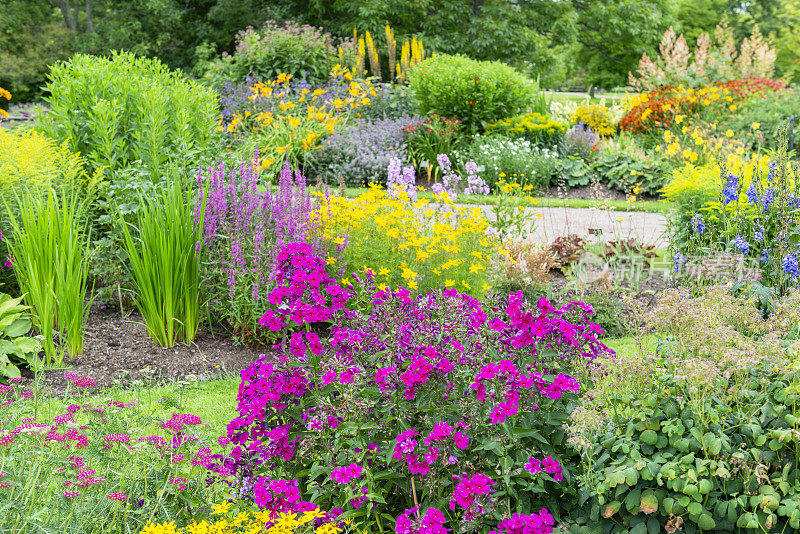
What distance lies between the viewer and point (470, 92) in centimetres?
1242

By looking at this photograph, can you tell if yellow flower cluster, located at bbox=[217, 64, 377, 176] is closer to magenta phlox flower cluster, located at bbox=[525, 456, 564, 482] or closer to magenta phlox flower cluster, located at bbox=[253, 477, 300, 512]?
magenta phlox flower cluster, located at bbox=[253, 477, 300, 512]

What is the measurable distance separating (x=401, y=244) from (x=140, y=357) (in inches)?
79.1

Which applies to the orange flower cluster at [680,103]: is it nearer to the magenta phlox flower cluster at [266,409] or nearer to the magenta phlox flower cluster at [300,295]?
the magenta phlox flower cluster at [300,295]

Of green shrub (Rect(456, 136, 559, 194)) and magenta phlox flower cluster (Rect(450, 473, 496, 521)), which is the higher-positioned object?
green shrub (Rect(456, 136, 559, 194))

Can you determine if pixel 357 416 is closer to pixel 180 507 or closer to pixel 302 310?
pixel 302 310

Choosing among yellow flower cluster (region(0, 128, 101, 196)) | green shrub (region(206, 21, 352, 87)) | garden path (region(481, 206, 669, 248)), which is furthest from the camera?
green shrub (region(206, 21, 352, 87))


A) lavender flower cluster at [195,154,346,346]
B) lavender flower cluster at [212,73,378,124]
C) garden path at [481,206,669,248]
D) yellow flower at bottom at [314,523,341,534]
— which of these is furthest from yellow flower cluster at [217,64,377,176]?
yellow flower at bottom at [314,523,341,534]

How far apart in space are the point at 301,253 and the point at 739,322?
6.95 feet

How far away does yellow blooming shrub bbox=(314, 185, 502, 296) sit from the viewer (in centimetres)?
461

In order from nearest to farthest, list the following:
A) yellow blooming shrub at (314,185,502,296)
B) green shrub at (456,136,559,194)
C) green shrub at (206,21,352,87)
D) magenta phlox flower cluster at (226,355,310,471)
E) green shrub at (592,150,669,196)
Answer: magenta phlox flower cluster at (226,355,310,471) < yellow blooming shrub at (314,185,502,296) < green shrub at (456,136,559,194) < green shrub at (592,150,669,196) < green shrub at (206,21,352,87)

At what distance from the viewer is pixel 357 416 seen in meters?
2.40

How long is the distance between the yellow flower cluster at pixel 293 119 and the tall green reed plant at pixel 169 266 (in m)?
4.47

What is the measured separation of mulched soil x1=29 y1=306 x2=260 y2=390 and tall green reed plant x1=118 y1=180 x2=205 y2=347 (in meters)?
0.13

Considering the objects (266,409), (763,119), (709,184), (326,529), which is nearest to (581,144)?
(763,119)
